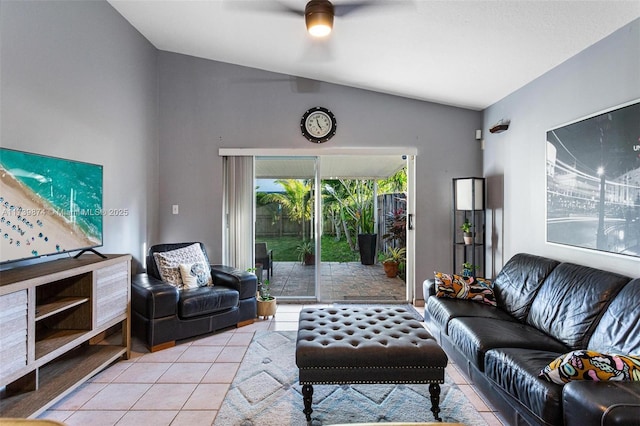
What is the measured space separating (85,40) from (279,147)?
7.06 feet

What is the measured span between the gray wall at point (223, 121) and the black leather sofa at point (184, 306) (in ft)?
2.64

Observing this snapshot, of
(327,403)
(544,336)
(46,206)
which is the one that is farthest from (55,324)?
(544,336)

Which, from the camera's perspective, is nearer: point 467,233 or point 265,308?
point 265,308

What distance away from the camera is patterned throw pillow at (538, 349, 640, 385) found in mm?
1460

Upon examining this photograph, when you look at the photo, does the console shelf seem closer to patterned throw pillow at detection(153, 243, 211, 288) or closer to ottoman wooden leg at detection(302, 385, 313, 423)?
patterned throw pillow at detection(153, 243, 211, 288)

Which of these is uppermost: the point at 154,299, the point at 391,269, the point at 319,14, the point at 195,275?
the point at 319,14

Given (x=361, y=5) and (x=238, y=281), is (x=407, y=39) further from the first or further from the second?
(x=238, y=281)

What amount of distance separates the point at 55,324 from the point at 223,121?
2813mm

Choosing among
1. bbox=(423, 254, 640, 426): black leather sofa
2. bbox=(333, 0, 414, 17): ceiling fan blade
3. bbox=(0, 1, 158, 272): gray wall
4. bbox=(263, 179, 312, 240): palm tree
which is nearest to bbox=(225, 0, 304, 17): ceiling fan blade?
bbox=(333, 0, 414, 17): ceiling fan blade

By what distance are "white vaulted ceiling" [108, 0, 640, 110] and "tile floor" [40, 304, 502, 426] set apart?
2616 mm

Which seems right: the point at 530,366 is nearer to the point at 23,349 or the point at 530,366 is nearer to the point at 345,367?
the point at 345,367

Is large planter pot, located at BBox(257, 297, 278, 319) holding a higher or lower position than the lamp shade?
lower

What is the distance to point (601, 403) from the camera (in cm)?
129

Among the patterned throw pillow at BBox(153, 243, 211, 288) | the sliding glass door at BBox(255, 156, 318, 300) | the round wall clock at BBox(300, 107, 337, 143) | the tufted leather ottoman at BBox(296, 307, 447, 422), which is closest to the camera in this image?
the tufted leather ottoman at BBox(296, 307, 447, 422)
